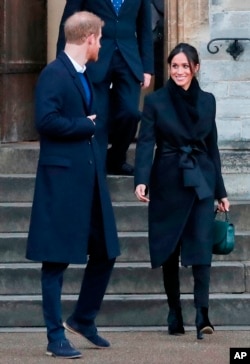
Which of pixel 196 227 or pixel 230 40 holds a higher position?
pixel 230 40

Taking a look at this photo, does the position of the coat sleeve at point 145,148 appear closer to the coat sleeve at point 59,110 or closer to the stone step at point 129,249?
the coat sleeve at point 59,110

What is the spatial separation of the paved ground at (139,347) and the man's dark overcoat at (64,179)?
1.97 ft

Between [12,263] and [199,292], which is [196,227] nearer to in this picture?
[199,292]

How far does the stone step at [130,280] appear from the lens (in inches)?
371

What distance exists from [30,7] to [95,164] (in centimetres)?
423

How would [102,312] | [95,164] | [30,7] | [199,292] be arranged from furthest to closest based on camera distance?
[30,7]
[102,312]
[199,292]
[95,164]

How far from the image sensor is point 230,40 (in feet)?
35.0

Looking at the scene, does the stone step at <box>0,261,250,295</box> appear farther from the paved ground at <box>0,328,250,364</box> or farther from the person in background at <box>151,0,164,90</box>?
the person in background at <box>151,0,164,90</box>

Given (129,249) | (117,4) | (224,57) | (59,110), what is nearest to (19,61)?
(117,4)

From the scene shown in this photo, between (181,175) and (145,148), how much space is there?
28 cm

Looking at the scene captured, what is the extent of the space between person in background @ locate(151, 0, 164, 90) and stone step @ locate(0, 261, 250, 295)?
281 centimetres

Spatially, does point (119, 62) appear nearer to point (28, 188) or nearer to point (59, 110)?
point (28, 188)

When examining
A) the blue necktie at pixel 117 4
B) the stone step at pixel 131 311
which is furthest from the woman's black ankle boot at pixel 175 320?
the blue necktie at pixel 117 4

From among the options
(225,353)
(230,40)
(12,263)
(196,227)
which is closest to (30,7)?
(230,40)
